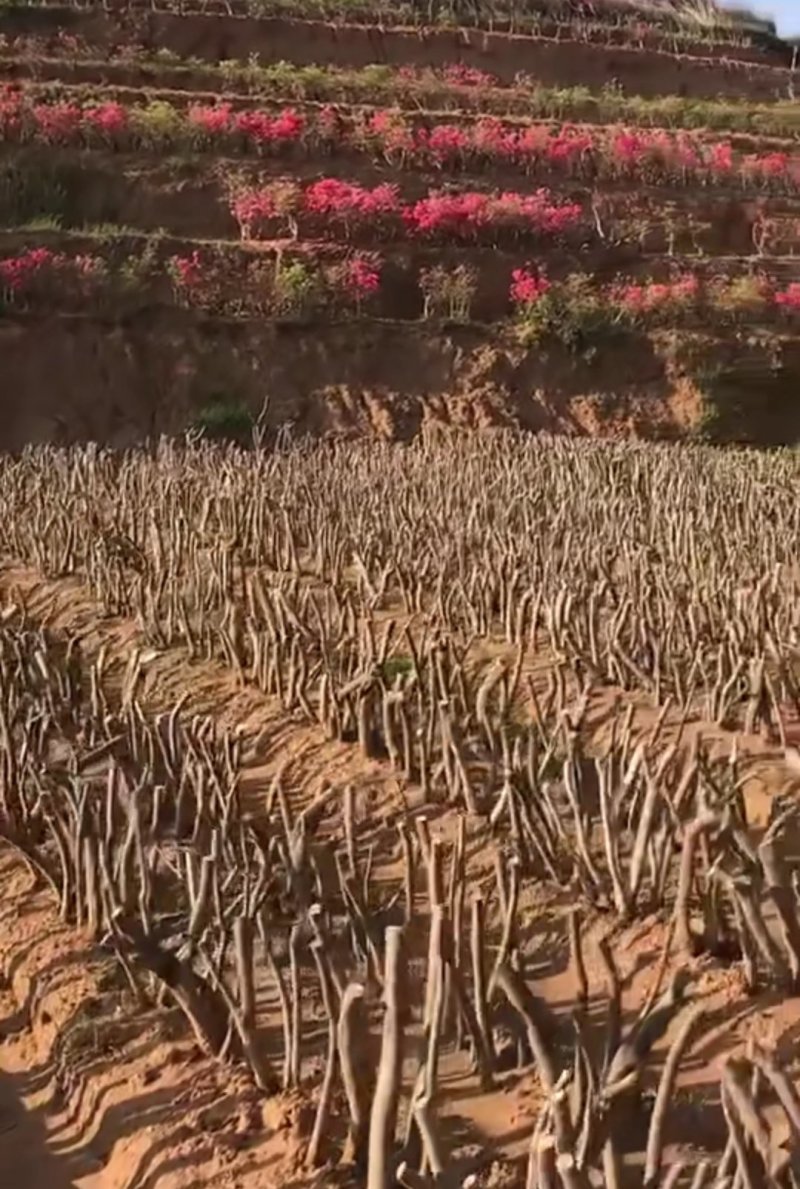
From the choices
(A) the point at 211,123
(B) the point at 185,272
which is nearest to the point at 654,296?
(B) the point at 185,272

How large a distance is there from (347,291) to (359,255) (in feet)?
2.34

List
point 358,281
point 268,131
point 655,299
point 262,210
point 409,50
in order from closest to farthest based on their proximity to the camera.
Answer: point 358,281, point 655,299, point 262,210, point 268,131, point 409,50

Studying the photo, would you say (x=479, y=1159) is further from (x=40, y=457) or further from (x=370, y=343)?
(x=370, y=343)

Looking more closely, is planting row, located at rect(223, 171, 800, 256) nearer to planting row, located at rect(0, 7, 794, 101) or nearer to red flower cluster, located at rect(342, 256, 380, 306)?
red flower cluster, located at rect(342, 256, 380, 306)

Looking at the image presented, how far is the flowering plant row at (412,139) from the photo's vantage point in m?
19.0

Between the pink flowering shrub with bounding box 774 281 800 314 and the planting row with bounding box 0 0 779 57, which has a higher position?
the planting row with bounding box 0 0 779 57

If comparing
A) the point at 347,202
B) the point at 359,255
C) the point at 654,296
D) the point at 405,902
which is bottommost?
the point at 405,902

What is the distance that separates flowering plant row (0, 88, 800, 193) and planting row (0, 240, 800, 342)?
8.94ft

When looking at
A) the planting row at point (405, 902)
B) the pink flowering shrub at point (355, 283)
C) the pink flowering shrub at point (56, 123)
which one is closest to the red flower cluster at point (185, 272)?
the pink flowering shrub at point (355, 283)

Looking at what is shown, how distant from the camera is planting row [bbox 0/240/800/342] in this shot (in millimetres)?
17047

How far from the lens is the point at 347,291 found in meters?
17.8

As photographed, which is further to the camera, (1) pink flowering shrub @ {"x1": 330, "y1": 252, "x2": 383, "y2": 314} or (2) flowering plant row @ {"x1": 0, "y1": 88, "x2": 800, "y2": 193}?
(2) flowering plant row @ {"x1": 0, "y1": 88, "x2": 800, "y2": 193}

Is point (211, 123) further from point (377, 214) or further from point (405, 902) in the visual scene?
point (405, 902)

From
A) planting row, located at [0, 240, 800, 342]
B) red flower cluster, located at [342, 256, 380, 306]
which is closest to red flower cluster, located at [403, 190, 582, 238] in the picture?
planting row, located at [0, 240, 800, 342]
